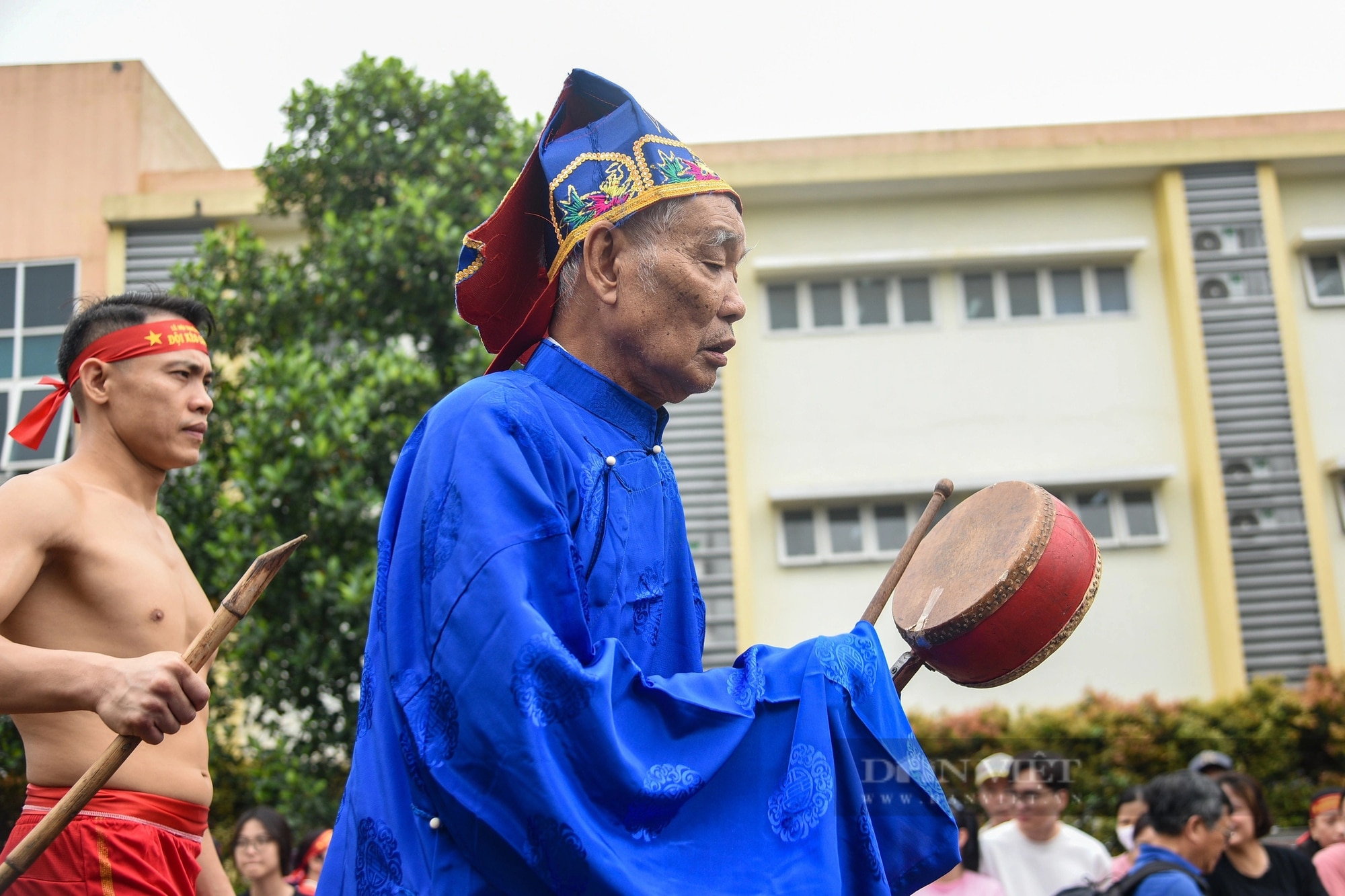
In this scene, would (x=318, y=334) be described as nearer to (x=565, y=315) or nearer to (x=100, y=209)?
(x=100, y=209)

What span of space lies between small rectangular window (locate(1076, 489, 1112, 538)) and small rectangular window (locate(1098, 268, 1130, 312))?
222 cm

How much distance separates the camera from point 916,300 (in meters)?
14.4

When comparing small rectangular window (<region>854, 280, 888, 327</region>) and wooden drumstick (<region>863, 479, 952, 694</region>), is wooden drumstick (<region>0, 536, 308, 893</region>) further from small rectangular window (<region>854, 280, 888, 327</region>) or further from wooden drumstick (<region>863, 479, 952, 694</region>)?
small rectangular window (<region>854, 280, 888, 327</region>)

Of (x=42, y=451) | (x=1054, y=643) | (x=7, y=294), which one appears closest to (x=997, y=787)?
(x=1054, y=643)

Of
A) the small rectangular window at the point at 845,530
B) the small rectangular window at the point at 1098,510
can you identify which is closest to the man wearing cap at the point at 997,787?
the small rectangular window at the point at 845,530

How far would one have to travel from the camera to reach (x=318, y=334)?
8.27 m

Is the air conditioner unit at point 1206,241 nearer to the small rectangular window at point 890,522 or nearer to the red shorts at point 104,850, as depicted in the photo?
the small rectangular window at point 890,522

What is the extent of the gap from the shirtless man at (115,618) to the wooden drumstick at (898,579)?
102 centimetres

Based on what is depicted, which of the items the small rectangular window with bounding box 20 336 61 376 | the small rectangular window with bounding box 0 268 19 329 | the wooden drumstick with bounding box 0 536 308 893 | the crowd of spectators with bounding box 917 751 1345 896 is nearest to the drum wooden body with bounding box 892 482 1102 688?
the wooden drumstick with bounding box 0 536 308 893

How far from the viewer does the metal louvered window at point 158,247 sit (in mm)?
12414

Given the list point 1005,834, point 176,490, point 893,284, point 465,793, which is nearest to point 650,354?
point 465,793

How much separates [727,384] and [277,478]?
690cm

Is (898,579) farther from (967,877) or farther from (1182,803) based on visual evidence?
(967,877)

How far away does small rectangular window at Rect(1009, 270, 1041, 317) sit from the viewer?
563 inches
